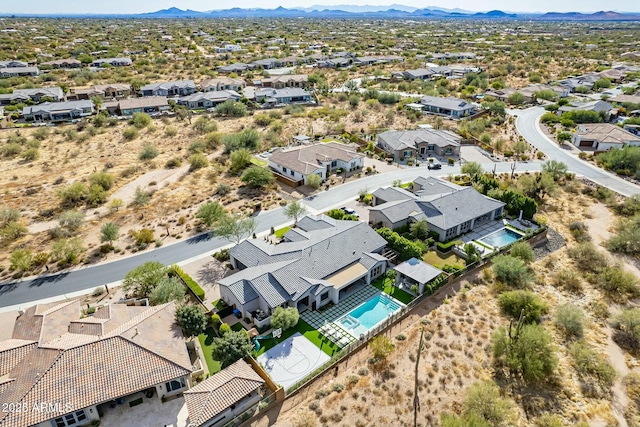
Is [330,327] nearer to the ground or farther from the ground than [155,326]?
nearer to the ground

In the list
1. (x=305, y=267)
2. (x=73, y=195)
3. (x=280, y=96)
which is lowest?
(x=73, y=195)

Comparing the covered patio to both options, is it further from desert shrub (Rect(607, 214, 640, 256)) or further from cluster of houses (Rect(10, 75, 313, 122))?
cluster of houses (Rect(10, 75, 313, 122))

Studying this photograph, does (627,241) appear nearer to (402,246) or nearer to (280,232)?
(402,246)

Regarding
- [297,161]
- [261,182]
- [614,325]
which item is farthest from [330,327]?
[297,161]

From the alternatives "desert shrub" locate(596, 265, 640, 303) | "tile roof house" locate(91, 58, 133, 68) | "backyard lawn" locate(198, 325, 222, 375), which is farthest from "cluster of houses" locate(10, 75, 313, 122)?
"desert shrub" locate(596, 265, 640, 303)

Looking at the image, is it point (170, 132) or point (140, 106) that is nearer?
point (170, 132)

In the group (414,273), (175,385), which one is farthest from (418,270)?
(175,385)

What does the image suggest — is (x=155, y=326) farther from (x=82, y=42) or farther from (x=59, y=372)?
(x=82, y=42)
